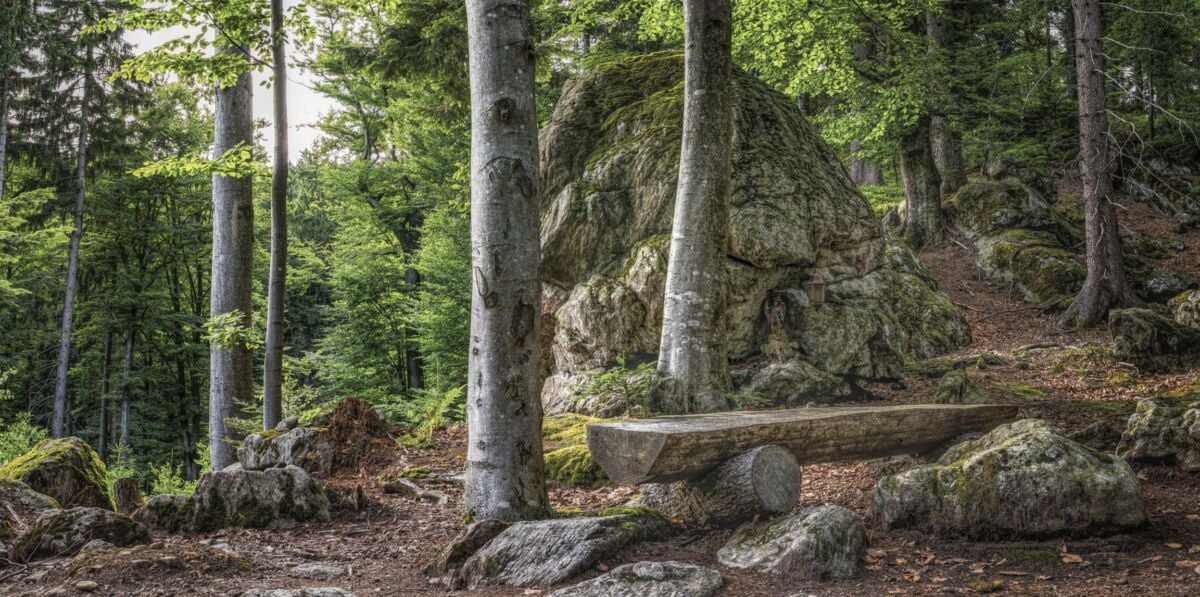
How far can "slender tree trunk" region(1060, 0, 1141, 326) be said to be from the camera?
10586 millimetres

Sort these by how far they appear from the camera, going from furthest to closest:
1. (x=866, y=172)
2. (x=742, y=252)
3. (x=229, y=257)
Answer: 1. (x=866, y=172)
2. (x=742, y=252)
3. (x=229, y=257)

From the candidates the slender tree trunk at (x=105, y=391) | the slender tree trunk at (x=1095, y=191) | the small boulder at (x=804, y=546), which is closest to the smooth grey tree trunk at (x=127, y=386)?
the slender tree trunk at (x=105, y=391)

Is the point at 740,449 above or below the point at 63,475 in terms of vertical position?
above

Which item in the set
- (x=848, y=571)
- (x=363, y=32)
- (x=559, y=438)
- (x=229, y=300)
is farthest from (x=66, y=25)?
(x=848, y=571)

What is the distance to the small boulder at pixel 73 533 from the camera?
4.08m

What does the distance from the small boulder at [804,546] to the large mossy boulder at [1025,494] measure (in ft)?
2.06

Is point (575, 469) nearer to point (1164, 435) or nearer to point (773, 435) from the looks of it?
point (773, 435)

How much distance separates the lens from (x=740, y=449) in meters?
4.79

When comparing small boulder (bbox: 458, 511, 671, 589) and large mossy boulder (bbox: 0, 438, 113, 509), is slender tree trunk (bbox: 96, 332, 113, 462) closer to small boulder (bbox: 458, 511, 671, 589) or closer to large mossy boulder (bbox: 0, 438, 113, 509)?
large mossy boulder (bbox: 0, 438, 113, 509)

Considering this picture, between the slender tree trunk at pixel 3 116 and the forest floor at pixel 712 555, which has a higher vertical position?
the slender tree trunk at pixel 3 116

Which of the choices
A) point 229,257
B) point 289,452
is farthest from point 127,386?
point 289,452

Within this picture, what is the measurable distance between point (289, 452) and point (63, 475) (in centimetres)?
198

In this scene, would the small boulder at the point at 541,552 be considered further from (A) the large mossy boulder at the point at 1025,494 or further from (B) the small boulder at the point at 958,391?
(B) the small boulder at the point at 958,391

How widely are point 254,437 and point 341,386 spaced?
662cm
